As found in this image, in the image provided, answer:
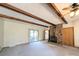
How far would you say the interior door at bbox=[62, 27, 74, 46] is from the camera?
5.21ft

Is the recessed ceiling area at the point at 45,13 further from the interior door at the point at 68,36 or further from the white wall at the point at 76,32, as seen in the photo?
the white wall at the point at 76,32

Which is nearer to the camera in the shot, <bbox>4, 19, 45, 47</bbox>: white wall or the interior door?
the interior door

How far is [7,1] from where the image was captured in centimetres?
128

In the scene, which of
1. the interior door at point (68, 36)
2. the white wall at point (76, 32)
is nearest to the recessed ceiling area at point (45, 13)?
the interior door at point (68, 36)

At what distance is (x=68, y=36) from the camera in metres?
1.65

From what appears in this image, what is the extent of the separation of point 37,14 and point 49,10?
0.99 feet

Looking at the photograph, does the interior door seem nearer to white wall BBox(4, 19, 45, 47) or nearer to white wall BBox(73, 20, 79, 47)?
white wall BBox(73, 20, 79, 47)

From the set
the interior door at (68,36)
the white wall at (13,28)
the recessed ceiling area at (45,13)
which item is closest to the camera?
the interior door at (68,36)

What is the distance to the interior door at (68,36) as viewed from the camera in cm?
159

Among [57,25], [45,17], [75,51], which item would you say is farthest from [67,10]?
[75,51]

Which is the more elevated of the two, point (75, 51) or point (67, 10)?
point (67, 10)

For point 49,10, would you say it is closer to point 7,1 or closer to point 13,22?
point 13,22

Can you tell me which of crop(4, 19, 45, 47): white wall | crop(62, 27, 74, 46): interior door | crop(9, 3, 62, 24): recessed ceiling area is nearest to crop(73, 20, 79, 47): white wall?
crop(62, 27, 74, 46): interior door

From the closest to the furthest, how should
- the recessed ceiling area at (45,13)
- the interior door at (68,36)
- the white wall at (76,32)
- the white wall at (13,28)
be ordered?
1. the white wall at (76,32)
2. the interior door at (68,36)
3. the recessed ceiling area at (45,13)
4. the white wall at (13,28)
